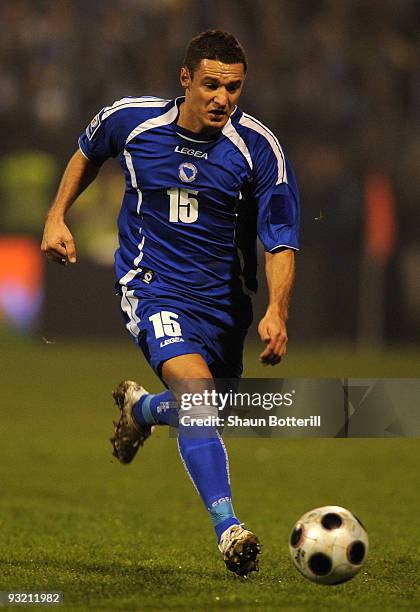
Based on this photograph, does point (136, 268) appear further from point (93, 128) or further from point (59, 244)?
point (93, 128)

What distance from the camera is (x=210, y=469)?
15.5 feet

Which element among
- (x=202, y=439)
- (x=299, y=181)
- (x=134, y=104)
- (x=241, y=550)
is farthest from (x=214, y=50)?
(x=299, y=181)

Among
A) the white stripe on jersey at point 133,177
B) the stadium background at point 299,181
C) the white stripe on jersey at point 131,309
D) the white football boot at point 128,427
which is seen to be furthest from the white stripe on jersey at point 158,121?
the stadium background at point 299,181

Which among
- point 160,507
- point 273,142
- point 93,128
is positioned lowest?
point 160,507

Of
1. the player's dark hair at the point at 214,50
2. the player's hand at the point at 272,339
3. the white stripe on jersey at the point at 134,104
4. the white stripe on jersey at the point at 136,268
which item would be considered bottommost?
the player's hand at the point at 272,339

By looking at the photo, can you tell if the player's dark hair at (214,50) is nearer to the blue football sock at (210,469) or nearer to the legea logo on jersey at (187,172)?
the legea logo on jersey at (187,172)

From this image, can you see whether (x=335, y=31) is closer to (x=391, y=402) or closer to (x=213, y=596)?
(x=391, y=402)

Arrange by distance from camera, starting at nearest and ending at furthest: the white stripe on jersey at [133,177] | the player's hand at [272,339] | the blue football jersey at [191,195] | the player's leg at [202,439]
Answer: the player's hand at [272,339]
the player's leg at [202,439]
the blue football jersey at [191,195]
the white stripe on jersey at [133,177]

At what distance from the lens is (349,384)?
543cm

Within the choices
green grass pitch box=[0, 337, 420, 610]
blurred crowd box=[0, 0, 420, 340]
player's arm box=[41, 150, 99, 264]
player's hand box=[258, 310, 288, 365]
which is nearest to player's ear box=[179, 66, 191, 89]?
player's arm box=[41, 150, 99, 264]

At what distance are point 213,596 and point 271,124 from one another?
1231 cm

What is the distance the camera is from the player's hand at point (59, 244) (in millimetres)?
5020

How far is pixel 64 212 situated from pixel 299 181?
436 inches

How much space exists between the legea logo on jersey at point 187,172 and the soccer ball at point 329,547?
1485 millimetres
